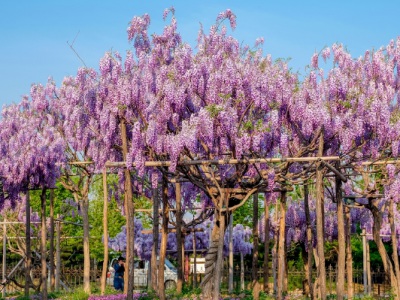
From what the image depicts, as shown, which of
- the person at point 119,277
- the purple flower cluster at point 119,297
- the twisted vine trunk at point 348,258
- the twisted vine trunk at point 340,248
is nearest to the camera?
the twisted vine trunk at point 340,248

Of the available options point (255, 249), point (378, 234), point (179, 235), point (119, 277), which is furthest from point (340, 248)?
point (119, 277)

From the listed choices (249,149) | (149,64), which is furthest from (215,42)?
(249,149)

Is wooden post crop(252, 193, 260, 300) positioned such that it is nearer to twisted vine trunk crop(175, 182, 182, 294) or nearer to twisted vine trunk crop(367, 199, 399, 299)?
twisted vine trunk crop(175, 182, 182, 294)

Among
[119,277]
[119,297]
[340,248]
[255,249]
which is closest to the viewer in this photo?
[340,248]

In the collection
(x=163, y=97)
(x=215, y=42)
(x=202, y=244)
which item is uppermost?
(x=215, y=42)

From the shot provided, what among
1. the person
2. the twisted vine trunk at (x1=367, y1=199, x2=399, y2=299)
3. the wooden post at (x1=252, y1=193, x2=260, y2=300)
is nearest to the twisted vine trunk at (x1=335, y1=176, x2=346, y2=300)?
the wooden post at (x1=252, y1=193, x2=260, y2=300)

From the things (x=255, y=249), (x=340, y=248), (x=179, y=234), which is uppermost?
(x=179, y=234)

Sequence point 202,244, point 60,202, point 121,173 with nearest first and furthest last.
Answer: point 121,173 < point 202,244 < point 60,202

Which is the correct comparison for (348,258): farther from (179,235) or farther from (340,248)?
(340,248)

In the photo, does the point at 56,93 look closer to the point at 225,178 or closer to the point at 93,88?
the point at 93,88

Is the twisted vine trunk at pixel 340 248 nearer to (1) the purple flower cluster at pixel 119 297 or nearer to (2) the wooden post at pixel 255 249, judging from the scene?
(2) the wooden post at pixel 255 249

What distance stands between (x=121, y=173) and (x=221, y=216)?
6132 mm

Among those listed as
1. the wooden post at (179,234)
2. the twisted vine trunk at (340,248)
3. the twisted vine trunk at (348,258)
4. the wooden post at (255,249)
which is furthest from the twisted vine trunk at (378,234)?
the wooden post at (179,234)

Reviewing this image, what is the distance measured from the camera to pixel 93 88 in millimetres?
19188
